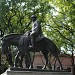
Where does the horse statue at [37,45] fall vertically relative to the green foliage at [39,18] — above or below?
below

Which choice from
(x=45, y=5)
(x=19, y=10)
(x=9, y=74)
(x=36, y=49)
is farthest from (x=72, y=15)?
(x=9, y=74)

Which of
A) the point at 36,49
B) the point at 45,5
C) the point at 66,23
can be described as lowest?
the point at 36,49

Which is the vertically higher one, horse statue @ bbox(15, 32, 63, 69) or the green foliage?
the green foliage

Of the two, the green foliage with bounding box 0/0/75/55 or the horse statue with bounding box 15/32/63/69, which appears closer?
the horse statue with bounding box 15/32/63/69

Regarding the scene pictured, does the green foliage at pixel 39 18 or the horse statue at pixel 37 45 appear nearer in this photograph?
the horse statue at pixel 37 45

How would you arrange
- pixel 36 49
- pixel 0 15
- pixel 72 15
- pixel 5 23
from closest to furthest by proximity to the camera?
pixel 36 49 < pixel 72 15 < pixel 0 15 < pixel 5 23

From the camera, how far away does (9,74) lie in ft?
48.8

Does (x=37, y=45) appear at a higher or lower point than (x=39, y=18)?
lower

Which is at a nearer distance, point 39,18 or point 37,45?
point 37,45

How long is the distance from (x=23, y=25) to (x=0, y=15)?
4.21 metres

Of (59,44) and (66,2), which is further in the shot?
(59,44)

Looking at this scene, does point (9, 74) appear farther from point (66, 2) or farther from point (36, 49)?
point (66, 2)

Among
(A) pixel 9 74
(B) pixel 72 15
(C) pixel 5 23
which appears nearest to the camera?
(A) pixel 9 74

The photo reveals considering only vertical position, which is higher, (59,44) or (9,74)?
(59,44)
